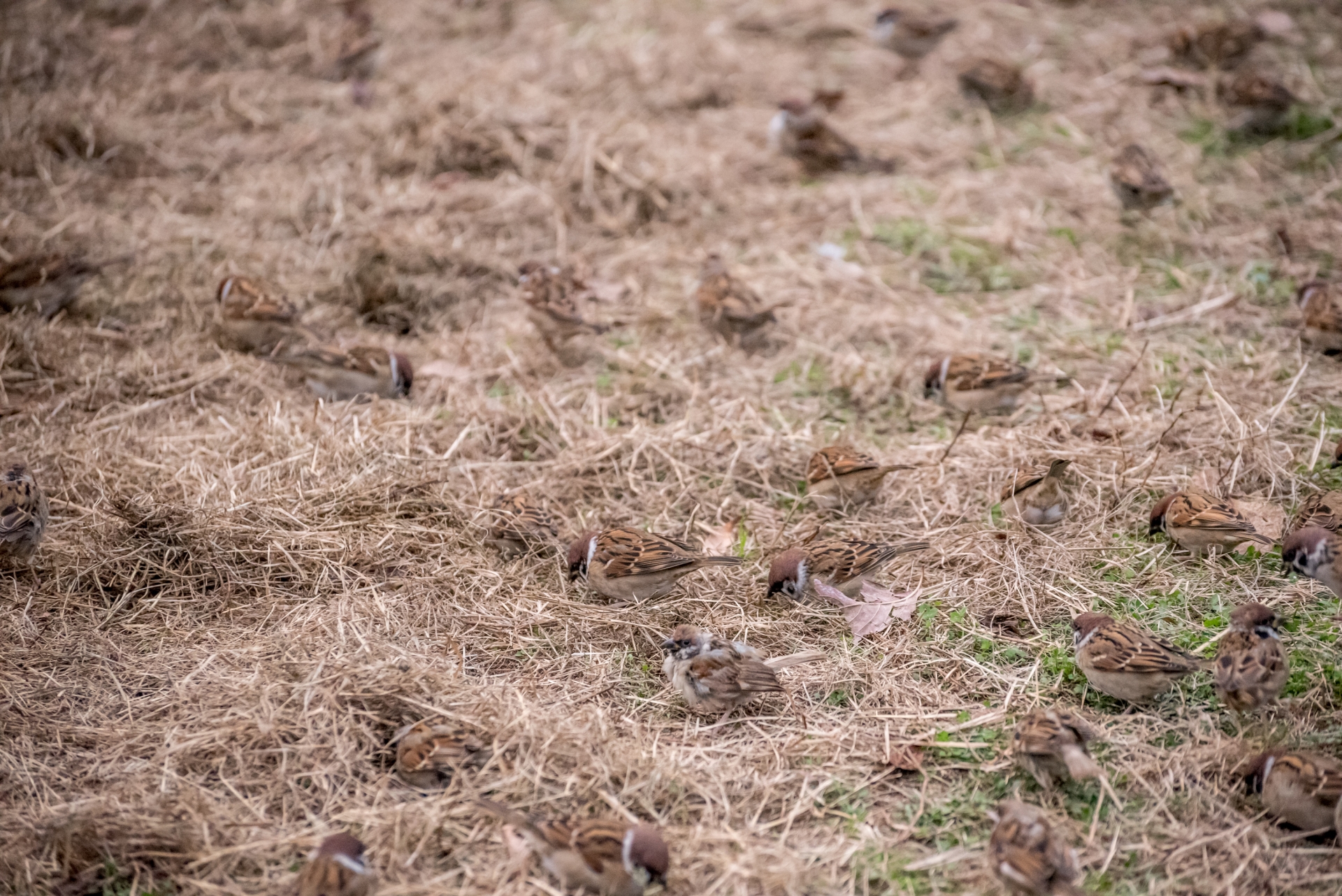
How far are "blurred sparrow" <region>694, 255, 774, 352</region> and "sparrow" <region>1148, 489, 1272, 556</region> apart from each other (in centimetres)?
263

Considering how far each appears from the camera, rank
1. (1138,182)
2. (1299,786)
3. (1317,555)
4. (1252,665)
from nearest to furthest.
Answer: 1. (1299,786)
2. (1252,665)
3. (1317,555)
4. (1138,182)

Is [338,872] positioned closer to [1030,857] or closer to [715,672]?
[715,672]

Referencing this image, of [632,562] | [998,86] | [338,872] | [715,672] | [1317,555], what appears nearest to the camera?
[338,872]

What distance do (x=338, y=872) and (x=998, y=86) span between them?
8299mm

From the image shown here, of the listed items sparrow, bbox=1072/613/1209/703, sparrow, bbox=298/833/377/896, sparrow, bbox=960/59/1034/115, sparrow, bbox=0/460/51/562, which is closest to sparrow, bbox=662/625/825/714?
sparrow, bbox=1072/613/1209/703

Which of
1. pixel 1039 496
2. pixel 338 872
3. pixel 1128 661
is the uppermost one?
pixel 338 872

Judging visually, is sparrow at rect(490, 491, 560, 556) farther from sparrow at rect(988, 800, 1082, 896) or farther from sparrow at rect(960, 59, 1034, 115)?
sparrow at rect(960, 59, 1034, 115)

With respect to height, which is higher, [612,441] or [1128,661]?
[1128,661]

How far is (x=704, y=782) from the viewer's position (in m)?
3.87

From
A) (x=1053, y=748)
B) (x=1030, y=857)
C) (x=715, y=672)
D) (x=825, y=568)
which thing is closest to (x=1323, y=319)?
(x=825, y=568)

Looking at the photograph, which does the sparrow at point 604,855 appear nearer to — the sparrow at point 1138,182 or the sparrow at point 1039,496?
the sparrow at point 1039,496

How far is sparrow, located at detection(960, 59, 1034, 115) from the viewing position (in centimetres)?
917

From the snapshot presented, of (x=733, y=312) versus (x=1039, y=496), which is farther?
(x=733, y=312)

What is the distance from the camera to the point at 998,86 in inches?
361
